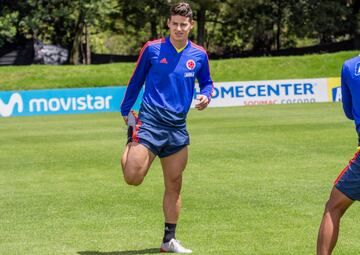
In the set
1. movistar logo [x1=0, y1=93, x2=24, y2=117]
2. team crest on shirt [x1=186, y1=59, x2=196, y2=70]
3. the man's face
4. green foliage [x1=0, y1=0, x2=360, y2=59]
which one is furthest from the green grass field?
green foliage [x1=0, y1=0, x2=360, y2=59]

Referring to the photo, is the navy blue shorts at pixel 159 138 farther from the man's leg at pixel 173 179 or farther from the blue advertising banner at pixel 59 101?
the blue advertising banner at pixel 59 101

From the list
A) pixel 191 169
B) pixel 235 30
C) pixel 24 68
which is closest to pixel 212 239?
pixel 191 169

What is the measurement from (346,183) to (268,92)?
1249 inches

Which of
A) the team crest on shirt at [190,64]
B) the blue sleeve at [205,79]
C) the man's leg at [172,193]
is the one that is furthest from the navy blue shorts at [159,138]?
the team crest on shirt at [190,64]

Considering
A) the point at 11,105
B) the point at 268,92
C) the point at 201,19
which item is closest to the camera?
the point at 11,105

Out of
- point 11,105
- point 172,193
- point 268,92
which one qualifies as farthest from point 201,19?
point 172,193

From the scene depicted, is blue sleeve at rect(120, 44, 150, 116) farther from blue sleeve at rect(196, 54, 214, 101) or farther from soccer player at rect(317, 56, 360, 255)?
soccer player at rect(317, 56, 360, 255)

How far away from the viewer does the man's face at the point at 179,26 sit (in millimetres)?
8078

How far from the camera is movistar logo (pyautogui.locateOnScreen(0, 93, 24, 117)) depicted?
34.8m

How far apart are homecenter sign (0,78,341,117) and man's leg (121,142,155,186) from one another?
24045mm

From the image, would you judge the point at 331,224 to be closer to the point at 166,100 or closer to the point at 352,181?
the point at 352,181

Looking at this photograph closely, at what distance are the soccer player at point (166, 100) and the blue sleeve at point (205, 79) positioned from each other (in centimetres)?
5

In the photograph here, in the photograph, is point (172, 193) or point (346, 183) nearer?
point (346, 183)

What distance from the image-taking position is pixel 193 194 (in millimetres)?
12562
